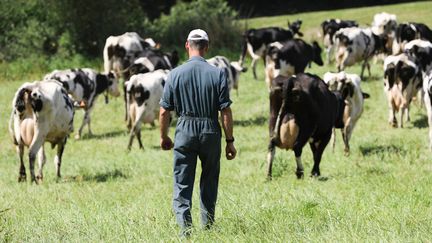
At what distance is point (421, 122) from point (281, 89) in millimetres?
8426

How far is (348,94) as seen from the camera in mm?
15523

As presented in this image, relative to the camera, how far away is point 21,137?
1304cm

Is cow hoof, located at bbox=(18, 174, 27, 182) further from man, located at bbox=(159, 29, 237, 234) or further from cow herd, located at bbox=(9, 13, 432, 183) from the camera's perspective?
man, located at bbox=(159, 29, 237, 234)

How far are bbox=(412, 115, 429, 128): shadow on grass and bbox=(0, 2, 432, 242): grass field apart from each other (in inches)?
1.4

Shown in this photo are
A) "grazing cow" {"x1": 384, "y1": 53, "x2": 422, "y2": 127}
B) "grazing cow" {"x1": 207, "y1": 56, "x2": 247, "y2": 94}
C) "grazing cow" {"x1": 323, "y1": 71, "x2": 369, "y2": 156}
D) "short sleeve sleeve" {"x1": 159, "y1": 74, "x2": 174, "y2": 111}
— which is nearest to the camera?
"short sleeve sleeve" {"x1": 159, "y1": 74, "x2": 174, "y2": 111}

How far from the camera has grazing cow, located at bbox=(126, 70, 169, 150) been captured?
17.4 meters

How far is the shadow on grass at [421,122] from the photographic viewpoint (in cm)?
1821

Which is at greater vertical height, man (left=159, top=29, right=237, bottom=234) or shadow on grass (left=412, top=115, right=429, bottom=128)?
man (left=159, top=29, right=237, bottom=234)

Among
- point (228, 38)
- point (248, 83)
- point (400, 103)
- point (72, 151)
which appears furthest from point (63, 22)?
point (400, 103)

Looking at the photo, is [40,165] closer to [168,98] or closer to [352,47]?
[168,98]

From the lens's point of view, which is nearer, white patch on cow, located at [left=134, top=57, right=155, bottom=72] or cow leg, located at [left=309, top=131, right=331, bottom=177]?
cow leg, located at [left=309, top=131, right=331, bottom=177]

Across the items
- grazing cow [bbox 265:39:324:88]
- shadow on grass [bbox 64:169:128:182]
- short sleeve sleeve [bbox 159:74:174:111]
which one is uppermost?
short sleeve sleeve [bbox 159:74:174:111]

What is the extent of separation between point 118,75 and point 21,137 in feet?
37.2

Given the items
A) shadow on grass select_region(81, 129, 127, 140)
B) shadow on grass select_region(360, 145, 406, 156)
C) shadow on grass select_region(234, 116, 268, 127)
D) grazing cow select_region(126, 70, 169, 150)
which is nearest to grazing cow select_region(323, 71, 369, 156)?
shadow on grass select_region(360, 145, 406, 156)
